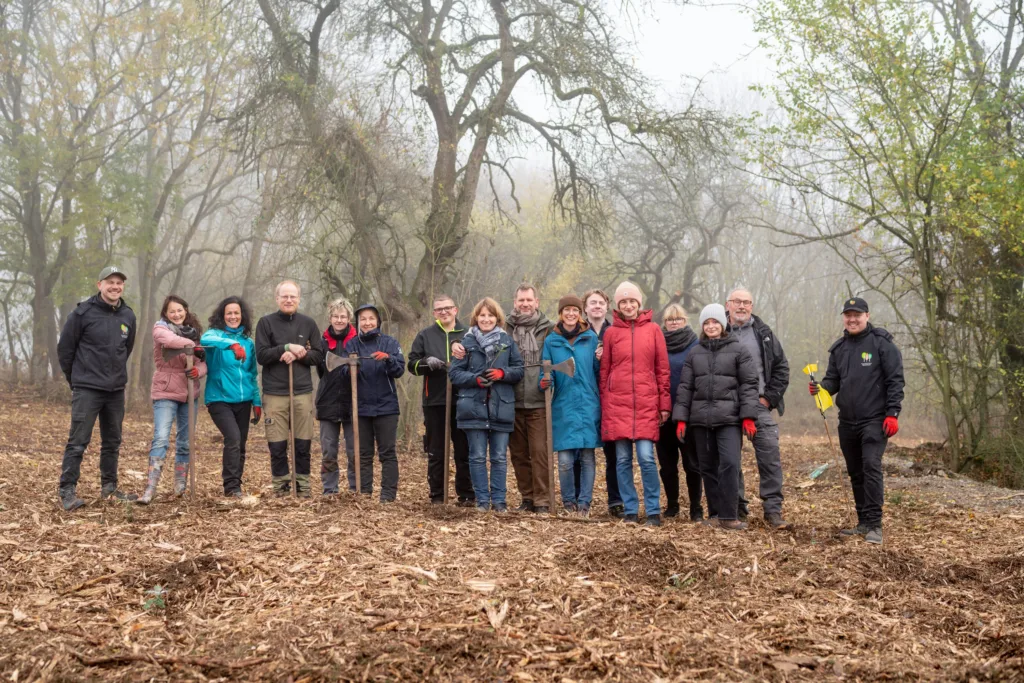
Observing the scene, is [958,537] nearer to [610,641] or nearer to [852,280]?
[610,641]

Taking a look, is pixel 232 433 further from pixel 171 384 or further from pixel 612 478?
pixel 612 478

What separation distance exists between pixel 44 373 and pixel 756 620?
751 inches

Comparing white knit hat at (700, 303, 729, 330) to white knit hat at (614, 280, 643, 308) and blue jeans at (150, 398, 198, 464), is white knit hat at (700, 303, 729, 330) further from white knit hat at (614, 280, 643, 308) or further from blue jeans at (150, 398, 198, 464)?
blue jeans at (150, 398, 198, 464)

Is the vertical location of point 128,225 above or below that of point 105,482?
above

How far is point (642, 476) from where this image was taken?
6.55 meters

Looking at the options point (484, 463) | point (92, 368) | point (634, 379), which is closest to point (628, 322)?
point (634, 379)

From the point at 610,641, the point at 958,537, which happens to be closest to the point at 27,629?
the point at 610,641

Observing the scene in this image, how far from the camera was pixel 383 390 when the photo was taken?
7117 millimetres

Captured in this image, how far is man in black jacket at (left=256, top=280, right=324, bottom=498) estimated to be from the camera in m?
7.08

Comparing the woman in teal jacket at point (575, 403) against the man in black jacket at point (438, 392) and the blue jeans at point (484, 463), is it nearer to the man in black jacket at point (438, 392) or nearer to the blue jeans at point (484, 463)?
the blue jeans at point (484, 463)

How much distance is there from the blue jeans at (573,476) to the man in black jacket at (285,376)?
6.31ft

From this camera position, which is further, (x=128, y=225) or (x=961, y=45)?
(x=128, y=225)

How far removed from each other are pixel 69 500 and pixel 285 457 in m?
1.53

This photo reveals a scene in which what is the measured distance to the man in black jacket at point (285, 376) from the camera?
Result: 23.2 ft
